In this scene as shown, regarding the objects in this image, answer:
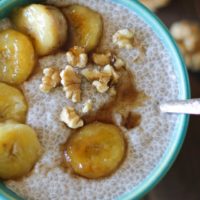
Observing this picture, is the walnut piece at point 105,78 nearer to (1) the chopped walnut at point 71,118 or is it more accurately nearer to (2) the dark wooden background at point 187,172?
(1) the chopped walnut at point 71,118

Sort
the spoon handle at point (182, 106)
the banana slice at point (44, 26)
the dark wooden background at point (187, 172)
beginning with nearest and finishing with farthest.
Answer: the spoon handle at point (182, 106) → the banana slice at point (44, 26) → the dark wooden background at point (187, 172)

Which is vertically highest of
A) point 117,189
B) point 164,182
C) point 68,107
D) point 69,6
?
point 69,6

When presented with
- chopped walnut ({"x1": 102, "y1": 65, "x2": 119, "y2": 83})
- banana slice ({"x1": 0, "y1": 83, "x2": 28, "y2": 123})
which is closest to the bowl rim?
chopped walnut ({"x1": 102, "y1": 65, "x2": 119, "y2": 83})

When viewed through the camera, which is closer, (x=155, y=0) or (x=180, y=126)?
(x=180, y=126)

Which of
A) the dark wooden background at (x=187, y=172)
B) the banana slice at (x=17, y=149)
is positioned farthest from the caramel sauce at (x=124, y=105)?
the dark wooden background at (x=187, y=172)

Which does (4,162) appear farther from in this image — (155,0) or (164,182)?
(155,0)

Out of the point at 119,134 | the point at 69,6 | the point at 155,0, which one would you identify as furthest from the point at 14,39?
the point at 155,0
